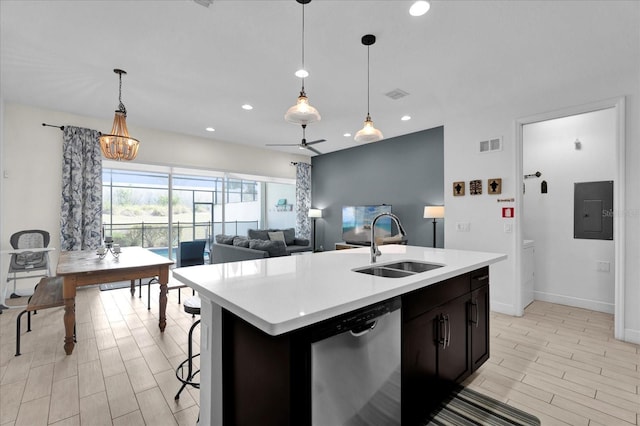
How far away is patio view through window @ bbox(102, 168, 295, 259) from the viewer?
572 cm

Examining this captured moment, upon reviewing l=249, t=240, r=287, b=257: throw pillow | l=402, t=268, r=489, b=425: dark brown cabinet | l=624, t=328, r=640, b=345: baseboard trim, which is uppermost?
l=249, t=240, r=287, b=257: throw pillow

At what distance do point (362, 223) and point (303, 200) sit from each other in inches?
78.2

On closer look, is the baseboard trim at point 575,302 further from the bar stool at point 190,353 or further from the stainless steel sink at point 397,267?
the bar stool at point 190,353

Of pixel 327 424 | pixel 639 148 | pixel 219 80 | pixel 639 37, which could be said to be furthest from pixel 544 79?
pixel 327 424

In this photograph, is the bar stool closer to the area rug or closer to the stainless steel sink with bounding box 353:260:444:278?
the stainless steel sink with bounding box 353:260:444:278

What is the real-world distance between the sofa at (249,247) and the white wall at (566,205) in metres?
3.38

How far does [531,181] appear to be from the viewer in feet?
14.3

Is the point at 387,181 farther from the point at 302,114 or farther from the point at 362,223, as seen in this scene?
the point at 302,114

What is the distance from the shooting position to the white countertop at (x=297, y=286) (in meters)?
1.04

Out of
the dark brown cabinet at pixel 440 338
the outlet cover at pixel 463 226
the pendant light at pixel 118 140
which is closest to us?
the dark brown cabinet at pixel 440 338

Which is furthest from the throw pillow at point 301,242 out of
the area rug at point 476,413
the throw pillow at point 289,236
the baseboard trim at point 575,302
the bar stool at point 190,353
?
the area rug at point 476,413

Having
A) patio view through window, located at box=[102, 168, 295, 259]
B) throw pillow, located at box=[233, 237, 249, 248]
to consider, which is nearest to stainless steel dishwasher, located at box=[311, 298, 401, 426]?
throw pillow, located at box=[233, 237, 249, 248]

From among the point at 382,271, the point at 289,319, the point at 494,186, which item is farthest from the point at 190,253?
the point at 494,186

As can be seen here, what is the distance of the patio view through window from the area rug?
5.54 meters
